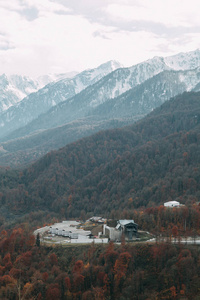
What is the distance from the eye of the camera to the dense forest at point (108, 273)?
229ft

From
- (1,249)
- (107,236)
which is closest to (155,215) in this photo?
(107,236)

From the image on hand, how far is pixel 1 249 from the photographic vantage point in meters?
95.6

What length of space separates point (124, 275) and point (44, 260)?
20.7 meters

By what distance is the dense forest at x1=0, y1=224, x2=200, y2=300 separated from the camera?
69.8 m

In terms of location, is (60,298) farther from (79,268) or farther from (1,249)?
(1,249)

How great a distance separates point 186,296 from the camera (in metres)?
66.2

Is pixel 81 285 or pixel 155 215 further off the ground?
pixel 155 215

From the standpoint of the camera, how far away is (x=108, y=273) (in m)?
75.8

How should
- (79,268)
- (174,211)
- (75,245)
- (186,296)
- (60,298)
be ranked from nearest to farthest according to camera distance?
(186,296) < (60,298) < (79,268) < (75,245) < (174,211)

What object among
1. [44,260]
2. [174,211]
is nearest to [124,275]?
[44,260]

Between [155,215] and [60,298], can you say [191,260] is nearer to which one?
[60,298]

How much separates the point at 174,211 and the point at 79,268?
36.1m

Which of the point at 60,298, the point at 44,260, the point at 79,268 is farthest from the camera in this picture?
the point at 44,260

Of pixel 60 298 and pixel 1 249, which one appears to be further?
pixel 1 249
